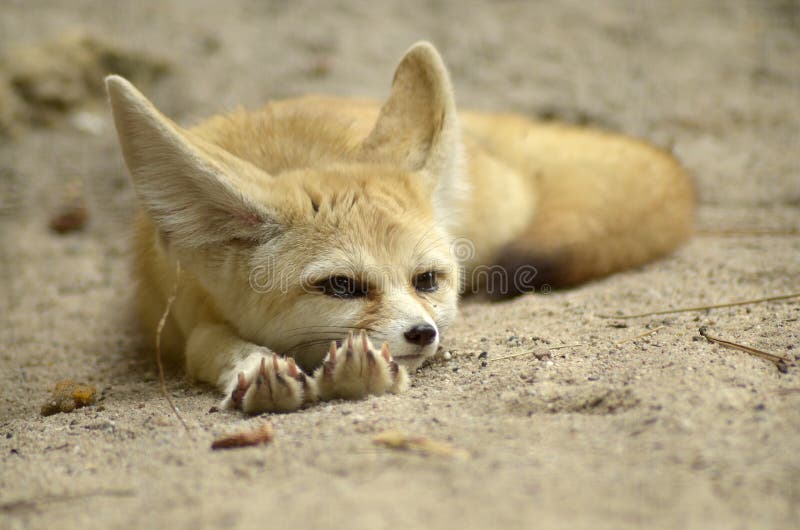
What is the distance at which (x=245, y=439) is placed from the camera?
190 cm

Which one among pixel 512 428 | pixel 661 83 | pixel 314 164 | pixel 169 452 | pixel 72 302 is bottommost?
pixel 72 302

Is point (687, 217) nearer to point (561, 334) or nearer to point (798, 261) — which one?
point (798, 261)

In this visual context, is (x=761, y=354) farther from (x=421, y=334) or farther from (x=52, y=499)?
(x=52, y=499)

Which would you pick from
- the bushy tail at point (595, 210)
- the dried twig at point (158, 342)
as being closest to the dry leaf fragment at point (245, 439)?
the dried twig at point (158, 342)

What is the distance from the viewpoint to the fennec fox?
234 centimetres

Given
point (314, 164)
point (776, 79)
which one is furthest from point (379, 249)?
point (776, 79)

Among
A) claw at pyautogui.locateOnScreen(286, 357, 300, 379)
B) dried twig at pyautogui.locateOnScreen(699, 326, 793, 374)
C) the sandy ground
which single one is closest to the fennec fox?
claw at pyautogui.locateOnScreen(286, 357, 300, 379)

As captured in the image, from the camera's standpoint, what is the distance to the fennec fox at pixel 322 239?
2340 mm

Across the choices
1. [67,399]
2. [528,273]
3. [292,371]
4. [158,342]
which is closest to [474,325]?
[528,273]

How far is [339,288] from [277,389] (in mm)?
429

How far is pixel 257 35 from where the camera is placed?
6.46 metres

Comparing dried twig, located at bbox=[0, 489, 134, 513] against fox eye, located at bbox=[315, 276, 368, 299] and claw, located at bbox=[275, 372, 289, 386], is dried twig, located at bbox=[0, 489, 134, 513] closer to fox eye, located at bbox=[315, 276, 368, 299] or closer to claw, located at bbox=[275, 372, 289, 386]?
claw, located at bbox=[275, 372, 289, 386]

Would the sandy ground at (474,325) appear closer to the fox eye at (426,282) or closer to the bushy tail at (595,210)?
the bushy tail at (595,210)

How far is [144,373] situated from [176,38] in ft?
13.5
